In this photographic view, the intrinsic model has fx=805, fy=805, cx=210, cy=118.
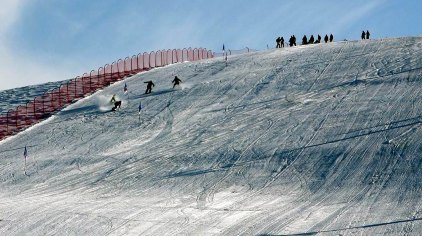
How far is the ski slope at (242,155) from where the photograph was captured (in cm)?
1706

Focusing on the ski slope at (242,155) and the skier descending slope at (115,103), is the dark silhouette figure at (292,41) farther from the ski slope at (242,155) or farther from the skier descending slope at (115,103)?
the skier descending slope at (115,103)

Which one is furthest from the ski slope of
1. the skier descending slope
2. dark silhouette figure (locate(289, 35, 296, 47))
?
dark silhouette figure (locate(289, 35, 296, 47))

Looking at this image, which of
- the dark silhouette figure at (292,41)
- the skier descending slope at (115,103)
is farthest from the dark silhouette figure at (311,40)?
the skier descending slope at (115,103)

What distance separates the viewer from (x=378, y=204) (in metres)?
17.0

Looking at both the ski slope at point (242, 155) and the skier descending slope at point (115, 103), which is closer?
the ski slope at point (242, 155)

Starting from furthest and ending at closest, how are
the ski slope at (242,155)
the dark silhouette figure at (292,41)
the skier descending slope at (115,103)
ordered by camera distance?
the dark silhouette figure at (292,41) → the skier descending slope at (115,103) → the ski slope at (242,155)

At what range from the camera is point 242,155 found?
22719 mm

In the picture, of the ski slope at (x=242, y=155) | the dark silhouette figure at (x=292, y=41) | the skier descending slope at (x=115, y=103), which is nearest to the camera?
the ski slope at (x=242, y=155)

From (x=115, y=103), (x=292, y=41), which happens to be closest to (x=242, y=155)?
(x=115, y=103)

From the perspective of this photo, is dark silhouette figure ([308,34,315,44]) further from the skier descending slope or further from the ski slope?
the skier descending slope

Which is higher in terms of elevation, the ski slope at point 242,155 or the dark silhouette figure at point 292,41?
the dark silhouette figure at point 292,41

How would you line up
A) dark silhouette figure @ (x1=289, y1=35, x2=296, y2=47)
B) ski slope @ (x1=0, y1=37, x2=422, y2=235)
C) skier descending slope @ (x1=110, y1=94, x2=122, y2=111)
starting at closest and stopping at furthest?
ski slope @ (x1=0, y1=37, x2=422, y2=235) < skier descending slope @ (x1=110, y1=94, x2=122, y2=111) < dark silhouette figure @ (x1=289, y1=35, x2=296, y2=47)

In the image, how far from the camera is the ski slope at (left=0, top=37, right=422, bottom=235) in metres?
17.1

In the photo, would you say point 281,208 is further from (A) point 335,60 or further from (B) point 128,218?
(A) point 335,60
